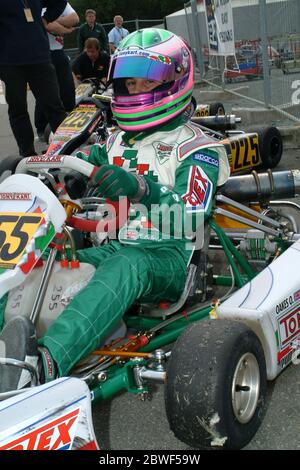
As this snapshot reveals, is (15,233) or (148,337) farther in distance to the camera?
(148,337)

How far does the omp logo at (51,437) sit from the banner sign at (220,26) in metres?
6.23

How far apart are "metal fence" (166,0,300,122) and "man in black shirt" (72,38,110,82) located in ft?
5.27

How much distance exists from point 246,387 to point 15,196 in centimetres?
95

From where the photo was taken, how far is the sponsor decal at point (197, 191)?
7.44 feet

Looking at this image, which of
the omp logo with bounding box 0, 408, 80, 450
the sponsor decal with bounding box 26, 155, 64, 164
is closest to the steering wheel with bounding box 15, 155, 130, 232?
the sponsor decal with bounding box 26, 155, 64, 164

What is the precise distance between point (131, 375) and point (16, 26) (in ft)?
11.5

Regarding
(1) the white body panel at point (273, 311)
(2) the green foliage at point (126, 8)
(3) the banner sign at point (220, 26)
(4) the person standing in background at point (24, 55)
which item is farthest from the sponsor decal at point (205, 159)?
(2) the green foliage at point (126, 8)

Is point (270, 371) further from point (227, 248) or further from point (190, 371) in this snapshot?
point (227, 248)

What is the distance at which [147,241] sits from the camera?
7.86 ft

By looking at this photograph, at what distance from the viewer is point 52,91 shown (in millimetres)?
4859

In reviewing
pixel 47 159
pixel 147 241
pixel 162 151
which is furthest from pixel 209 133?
pixel 47 159

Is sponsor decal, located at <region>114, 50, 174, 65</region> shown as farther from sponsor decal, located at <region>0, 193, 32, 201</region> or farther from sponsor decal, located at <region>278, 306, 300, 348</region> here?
sponsor decal, located at <region>278, 306, 300, 348</region>

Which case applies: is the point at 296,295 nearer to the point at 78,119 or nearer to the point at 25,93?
the point at 78,119

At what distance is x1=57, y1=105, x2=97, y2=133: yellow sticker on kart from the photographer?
187 inches
